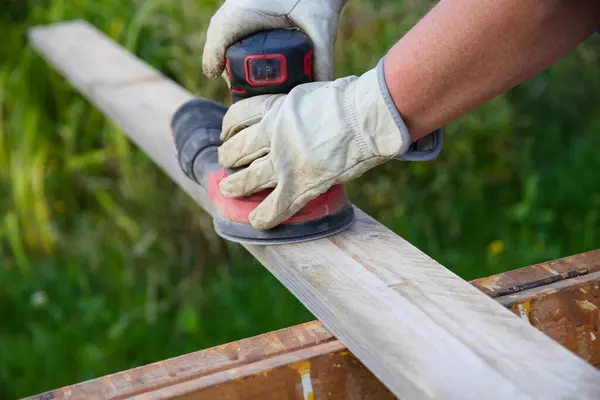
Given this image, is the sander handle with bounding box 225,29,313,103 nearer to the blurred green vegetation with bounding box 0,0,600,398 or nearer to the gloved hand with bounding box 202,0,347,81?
the gloved hand with bounding box 202,0,347,81

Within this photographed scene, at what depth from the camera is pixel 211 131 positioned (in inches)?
76.6

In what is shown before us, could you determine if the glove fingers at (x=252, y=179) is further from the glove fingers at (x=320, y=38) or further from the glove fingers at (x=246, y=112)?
the glove fingers at (x=320, y=38)

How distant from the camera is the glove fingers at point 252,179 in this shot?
5.19ft

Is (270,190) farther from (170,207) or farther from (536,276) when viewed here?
(170,207)

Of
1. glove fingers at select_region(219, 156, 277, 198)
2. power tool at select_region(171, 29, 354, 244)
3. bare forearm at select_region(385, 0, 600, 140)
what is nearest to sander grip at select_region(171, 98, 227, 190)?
power tool at select_region(171, 29, 354, 244)

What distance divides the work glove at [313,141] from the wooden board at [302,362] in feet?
0.99

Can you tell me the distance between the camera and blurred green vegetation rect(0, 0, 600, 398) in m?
2.87

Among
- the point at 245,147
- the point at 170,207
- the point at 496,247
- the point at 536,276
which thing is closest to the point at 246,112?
the point at 245,147

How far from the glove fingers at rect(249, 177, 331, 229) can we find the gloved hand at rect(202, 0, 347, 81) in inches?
11.5

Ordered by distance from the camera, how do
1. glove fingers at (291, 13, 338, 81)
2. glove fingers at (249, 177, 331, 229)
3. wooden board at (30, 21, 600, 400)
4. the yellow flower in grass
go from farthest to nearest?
the yellow flower in grass
glove fingers at (291, 13, 338, 81)
glove fingers at (249, 177, 331, 229)
wooden board at (30, 21, 600, 400)

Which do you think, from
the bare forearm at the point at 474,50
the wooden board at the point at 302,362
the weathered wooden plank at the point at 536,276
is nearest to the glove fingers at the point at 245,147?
the bare forearm at the point at 474,50

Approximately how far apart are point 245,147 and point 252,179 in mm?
73

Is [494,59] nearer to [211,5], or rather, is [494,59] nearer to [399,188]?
[399,188]

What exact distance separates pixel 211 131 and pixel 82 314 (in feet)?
4.26
